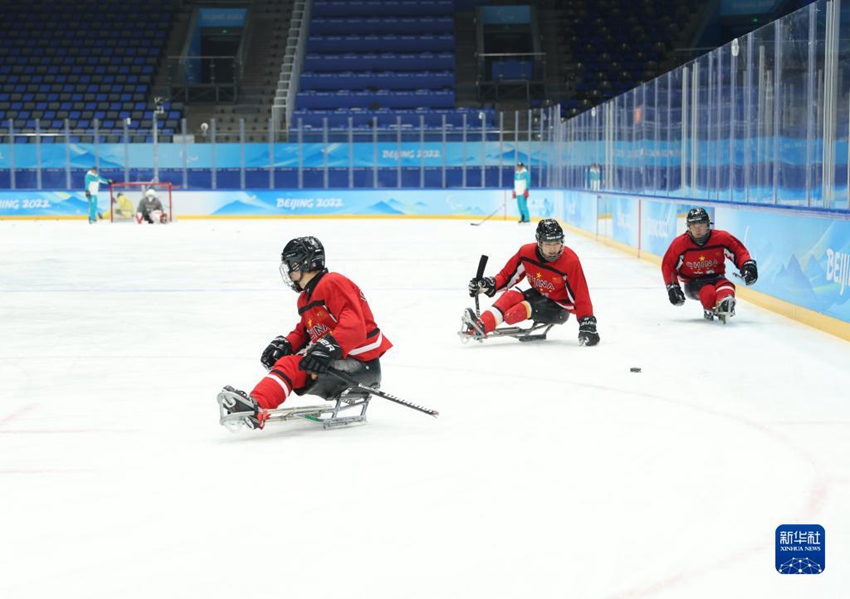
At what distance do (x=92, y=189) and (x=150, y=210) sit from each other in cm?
150

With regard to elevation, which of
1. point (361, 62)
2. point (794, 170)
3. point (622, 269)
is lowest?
point (622, 269)

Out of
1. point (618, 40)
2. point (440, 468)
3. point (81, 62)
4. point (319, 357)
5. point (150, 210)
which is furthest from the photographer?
point (618, 40)

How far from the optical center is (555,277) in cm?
815

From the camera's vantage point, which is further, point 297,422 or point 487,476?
point 297,422

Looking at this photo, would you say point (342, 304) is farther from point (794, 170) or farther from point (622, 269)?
point (622, 269)

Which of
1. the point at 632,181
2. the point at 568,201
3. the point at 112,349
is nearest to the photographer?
the point at 112,349

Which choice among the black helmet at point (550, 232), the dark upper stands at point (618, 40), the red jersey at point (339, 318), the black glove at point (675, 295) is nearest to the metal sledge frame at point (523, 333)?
the black helmet at point (550, 232)

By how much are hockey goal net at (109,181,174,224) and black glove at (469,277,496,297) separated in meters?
21.5

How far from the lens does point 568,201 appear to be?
86.4ft

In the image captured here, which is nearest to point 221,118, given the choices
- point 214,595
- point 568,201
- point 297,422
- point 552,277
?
point 568,201

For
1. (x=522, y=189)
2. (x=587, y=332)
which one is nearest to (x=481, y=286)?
(x=587, y=332)

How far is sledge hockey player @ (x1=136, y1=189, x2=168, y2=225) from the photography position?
2845 centimetres

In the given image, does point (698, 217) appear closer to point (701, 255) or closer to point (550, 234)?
point (701, 255)

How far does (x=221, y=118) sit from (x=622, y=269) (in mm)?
23918
